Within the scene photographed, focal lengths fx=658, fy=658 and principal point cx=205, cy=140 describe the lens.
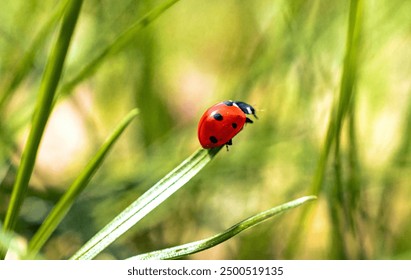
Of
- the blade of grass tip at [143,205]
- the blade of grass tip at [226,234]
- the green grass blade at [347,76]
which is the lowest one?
the blade of grass tip at [226,234]

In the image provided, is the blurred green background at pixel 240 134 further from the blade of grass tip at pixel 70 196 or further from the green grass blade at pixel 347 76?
the blade of grass tip at pixel 70 196

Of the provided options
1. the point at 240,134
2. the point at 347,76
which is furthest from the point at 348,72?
the point at 240,134

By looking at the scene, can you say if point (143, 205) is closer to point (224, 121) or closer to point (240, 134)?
point (224, 121)

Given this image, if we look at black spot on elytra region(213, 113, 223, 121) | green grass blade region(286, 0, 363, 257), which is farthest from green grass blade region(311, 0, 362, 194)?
black spot on elytra region(213, 113, 223, 121)

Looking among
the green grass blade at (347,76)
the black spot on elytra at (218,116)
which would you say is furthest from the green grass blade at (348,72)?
the black spot on elytra at (218,116)

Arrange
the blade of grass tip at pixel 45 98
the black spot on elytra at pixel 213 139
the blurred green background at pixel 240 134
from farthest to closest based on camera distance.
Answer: the blurred green background at pixel 240 134 → the black spot on elytra at pixel 213 139 → the blade of grass tip at pixel 45 98
